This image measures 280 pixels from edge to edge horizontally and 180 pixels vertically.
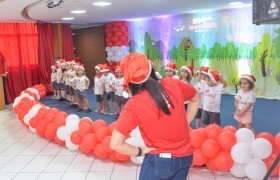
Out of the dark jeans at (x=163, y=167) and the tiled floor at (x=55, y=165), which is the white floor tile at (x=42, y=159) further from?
the dark jeans at (x=163, y=167)

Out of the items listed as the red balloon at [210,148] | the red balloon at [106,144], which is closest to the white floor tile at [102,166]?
the red balloon at [106,144]

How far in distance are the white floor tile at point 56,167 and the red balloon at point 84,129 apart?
18.0 inches

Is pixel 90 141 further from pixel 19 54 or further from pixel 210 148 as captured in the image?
pixel 19 54

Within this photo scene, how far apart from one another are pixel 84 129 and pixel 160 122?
2529mm

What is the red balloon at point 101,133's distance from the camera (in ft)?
12.3

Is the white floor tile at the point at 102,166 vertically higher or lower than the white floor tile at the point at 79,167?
higher

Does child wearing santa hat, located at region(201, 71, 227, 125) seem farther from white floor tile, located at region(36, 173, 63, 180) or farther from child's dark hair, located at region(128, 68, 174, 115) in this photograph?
child's dark hair, located at region(128, 68, 174, 115)

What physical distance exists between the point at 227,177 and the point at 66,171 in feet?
6.57

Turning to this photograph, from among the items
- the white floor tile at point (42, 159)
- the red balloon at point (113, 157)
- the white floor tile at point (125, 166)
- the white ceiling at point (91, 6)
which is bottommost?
the white floor tile at point (42, 159)

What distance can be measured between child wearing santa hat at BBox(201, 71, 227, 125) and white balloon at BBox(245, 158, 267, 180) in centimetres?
134

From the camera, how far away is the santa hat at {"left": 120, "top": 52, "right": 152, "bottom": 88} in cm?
163

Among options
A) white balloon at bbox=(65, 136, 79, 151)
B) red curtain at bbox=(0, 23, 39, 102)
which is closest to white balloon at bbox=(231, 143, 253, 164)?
white balloon at bbox=(65, 136, 79, 151)

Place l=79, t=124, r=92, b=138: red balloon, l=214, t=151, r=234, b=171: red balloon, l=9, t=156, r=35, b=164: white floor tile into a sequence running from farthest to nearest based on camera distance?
l=9, t=156, r=35, b=164: white floor tile, l=79, t=124, r=92, b=138: red balloon, l=214, t=151, r=234, b=171: red balloon

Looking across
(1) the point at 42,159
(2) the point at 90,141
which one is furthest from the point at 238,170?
(1) the point at 42,159
